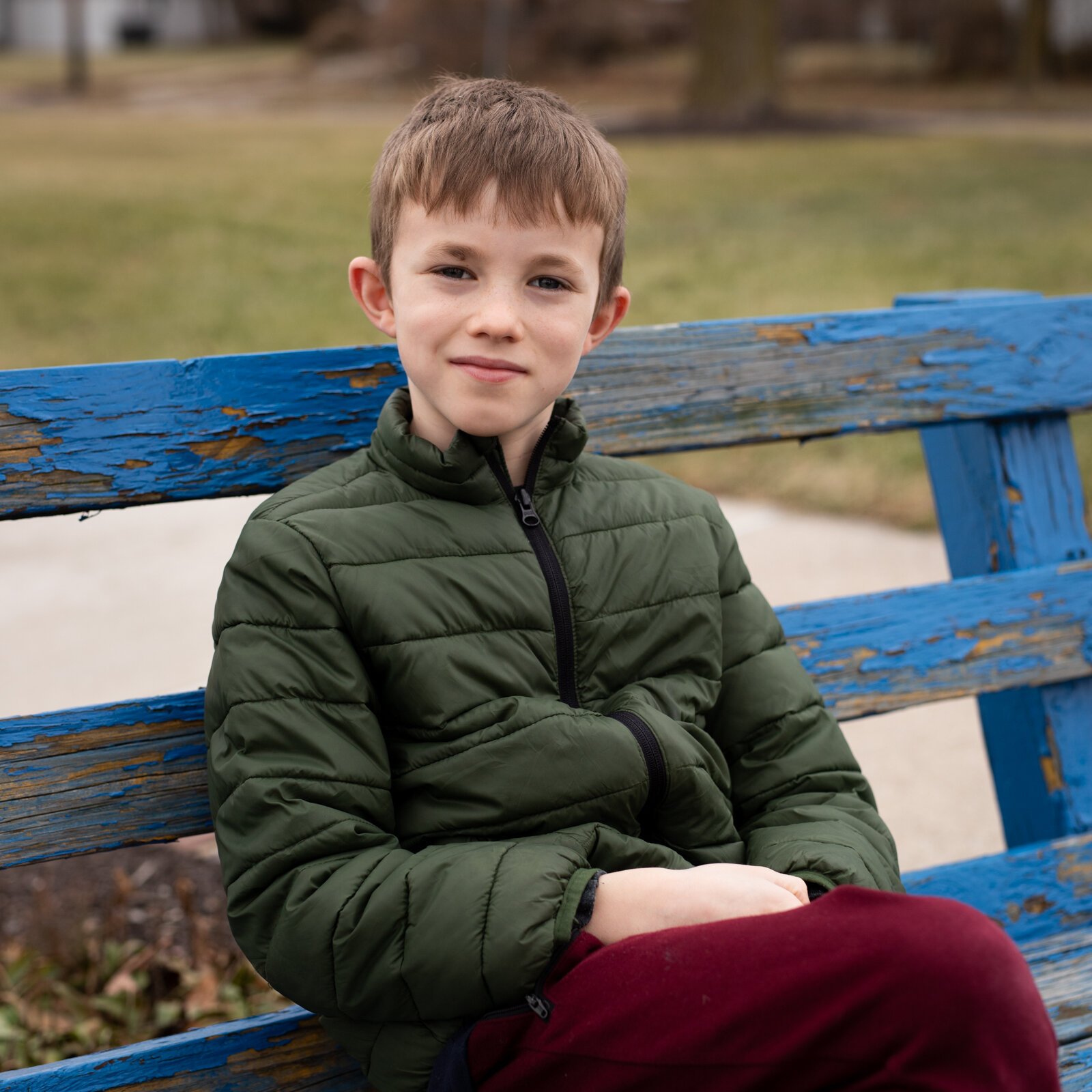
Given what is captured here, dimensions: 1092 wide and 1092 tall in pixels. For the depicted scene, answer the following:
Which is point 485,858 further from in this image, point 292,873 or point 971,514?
point 971,514

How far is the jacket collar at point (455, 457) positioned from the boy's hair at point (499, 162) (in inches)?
8.7

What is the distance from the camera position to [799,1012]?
129 cm

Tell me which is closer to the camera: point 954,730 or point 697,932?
point 697,932

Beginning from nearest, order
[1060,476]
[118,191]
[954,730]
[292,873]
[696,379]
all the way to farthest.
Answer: [292,873]
[696,379]
[1060,476]
[954,730]
[118,191]

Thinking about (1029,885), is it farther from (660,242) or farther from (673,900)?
Result: (660,242)

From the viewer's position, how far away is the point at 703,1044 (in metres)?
1.31

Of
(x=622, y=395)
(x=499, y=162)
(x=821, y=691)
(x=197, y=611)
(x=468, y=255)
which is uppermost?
(x=499, y=162)

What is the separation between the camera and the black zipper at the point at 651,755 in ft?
5.24

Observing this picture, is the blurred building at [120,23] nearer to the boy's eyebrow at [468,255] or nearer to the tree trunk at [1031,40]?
the tree trunk at [1031,40]

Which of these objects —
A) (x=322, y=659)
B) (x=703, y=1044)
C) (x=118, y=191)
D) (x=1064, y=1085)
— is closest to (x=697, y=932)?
(x=703, y=1044)

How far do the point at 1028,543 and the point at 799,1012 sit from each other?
4.12ft

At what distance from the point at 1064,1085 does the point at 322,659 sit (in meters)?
1.11

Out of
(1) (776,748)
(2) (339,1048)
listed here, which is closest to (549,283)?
(1) (776,748)

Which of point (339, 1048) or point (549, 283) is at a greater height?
point (549, 283)
